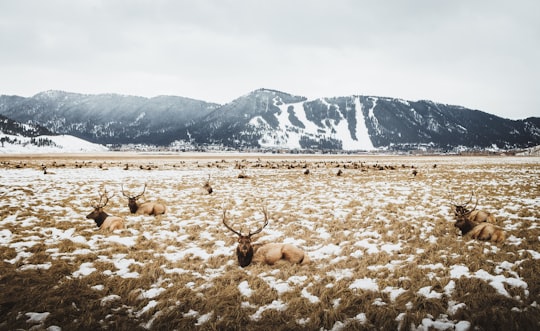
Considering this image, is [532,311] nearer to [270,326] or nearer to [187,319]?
[270,326]

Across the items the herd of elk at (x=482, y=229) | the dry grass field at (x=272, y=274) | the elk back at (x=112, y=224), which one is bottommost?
the dry grass field at (x=272, y=274)

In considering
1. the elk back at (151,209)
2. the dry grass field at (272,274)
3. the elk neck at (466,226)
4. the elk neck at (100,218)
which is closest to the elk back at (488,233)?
the dry grass field at (272,274)

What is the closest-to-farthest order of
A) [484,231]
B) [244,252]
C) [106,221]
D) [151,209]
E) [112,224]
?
[244,252], [484,231], [112,224], [106,221], [151,209]

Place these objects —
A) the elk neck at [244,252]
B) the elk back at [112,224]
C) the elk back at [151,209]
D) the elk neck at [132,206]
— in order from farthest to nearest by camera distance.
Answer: the elk neck at [132,206]
the elk back at [151,209]
the elk back at [112,224]
the elk neck at [244,252]

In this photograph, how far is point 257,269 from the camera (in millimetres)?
7898

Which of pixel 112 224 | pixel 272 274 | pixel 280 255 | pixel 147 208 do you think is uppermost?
pixel 147 208

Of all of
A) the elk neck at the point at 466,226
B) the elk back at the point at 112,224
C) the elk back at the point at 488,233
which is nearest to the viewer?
the elk back at the point at 488,233

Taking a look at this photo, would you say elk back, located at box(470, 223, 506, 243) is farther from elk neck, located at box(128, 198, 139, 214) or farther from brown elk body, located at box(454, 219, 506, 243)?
elk neck, located at box(128, 198, 139, 214)

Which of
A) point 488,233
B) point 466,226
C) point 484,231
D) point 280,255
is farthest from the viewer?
point 466,226

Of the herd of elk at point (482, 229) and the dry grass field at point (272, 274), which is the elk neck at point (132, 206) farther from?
the herd of elk at point (482, 229)

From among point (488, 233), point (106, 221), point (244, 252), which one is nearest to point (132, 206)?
point (106, 221)

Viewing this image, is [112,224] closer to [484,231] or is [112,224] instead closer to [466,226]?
[466,226]

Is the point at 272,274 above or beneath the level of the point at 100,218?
beneath

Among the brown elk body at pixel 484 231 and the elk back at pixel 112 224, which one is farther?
the elk back at pixel 112 224
